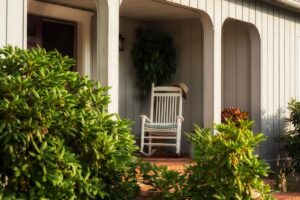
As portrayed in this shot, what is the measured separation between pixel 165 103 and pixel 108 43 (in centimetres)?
310

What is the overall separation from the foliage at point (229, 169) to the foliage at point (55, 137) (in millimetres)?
542

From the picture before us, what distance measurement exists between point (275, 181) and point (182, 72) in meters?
2.22

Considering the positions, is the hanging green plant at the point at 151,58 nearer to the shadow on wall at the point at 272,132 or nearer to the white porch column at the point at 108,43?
the shadow on wall at the point at 272,132

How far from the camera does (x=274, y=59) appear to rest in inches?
368

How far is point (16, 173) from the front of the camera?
3986 millimetres

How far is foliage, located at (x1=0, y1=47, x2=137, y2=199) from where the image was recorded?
159 inches

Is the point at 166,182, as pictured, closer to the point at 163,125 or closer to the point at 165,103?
the point at 163,125

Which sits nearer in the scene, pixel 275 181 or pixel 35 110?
pixel 35 110

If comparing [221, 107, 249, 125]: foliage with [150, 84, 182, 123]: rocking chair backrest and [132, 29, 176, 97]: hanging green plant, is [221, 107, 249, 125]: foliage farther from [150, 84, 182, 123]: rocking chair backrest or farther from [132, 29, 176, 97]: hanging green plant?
[132, 29, 176, 97]: hanging green plant

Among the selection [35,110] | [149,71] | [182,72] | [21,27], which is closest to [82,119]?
[35,110]

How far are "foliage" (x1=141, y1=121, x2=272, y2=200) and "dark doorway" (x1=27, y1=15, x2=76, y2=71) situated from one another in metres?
3.56

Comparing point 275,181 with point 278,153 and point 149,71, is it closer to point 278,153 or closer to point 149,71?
point 278,153

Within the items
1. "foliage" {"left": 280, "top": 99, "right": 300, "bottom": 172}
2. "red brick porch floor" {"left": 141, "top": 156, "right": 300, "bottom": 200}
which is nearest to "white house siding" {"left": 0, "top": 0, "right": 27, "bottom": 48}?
"red brick porch floor" {"left": 141, "top": 156, "right": 300, "bottom": 200}

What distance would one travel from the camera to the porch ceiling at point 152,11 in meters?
8.16
